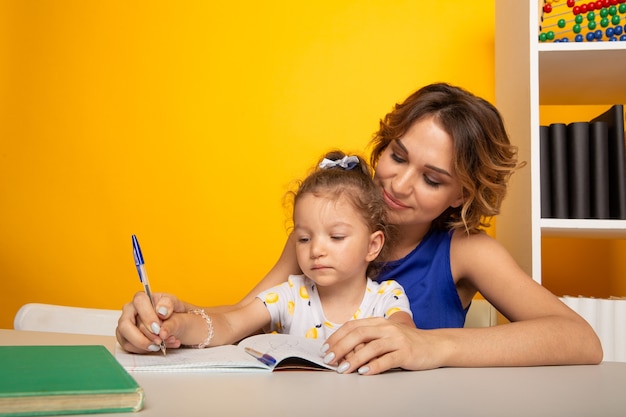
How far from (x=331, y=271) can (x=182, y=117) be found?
1517mm

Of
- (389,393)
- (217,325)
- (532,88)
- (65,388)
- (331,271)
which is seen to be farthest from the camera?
(532,88)

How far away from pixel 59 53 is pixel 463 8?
5.23ft

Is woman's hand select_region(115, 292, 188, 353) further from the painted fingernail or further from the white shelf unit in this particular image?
the white shelf unit

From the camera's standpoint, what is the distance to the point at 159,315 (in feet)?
3.70

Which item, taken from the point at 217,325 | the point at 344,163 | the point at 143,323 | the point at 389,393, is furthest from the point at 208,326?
the point at 344,163

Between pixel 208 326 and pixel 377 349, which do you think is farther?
pixel 208 326

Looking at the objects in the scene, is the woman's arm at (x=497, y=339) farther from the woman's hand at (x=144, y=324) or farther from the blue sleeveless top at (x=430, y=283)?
the woman's hand at (x=144, y=324)

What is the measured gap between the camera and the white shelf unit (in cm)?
200

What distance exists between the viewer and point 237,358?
41.6 inches

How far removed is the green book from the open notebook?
0.10 meters

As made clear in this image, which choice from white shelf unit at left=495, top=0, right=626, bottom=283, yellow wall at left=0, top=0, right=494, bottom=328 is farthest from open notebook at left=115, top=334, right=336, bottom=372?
yellow wall at left=0, top=0, right=494, bottom=328

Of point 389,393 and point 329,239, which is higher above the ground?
point 329,239

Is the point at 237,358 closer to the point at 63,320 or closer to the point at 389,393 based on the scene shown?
the point at 389,393

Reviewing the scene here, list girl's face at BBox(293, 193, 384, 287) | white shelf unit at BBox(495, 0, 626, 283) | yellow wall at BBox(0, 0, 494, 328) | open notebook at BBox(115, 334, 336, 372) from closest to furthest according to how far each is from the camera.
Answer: open notebook at BBox(115, 334, 336, 372), girl's face at BBox(293, 193, 384, 287), white shelf unit at BBox(495, 0, 626, 283), yellow wall at BBox(0, 0, 494, 328)
